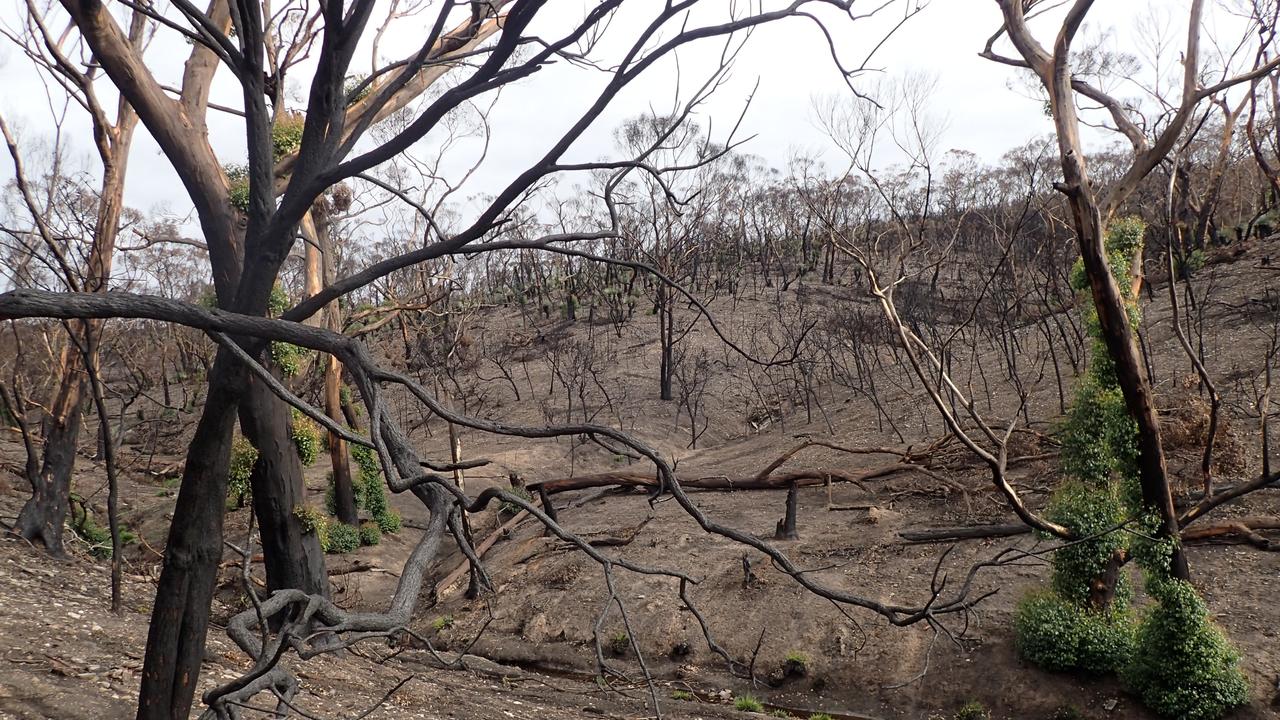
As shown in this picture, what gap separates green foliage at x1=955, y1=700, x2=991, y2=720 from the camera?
31.7 ft

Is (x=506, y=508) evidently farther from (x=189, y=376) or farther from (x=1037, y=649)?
(x=189, y=376)

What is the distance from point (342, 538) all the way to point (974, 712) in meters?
10.3

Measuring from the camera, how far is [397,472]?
2.76m

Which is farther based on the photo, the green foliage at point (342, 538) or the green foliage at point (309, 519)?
the green foliage at point (342, 538)

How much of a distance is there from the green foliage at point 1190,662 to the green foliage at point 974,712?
167 centimetres

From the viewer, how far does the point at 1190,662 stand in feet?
28.0

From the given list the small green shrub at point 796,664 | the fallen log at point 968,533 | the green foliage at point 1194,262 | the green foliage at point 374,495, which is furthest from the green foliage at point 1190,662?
the green foliage at point 1194,262

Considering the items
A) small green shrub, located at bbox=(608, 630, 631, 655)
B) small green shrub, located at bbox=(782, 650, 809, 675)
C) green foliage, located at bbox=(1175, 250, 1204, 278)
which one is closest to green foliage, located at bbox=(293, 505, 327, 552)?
small green shrub, located at bbox=(608, 630, 631, 655)

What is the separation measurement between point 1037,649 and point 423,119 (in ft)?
29.1

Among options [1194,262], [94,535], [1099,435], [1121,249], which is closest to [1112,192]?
[1121,249]

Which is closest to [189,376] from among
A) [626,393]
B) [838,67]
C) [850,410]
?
[626,393]

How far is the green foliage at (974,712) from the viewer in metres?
9.67

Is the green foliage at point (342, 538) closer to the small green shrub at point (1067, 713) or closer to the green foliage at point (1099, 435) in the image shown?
the small green shrub at point (1067, 713)

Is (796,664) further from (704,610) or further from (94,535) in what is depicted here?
(94,535)
